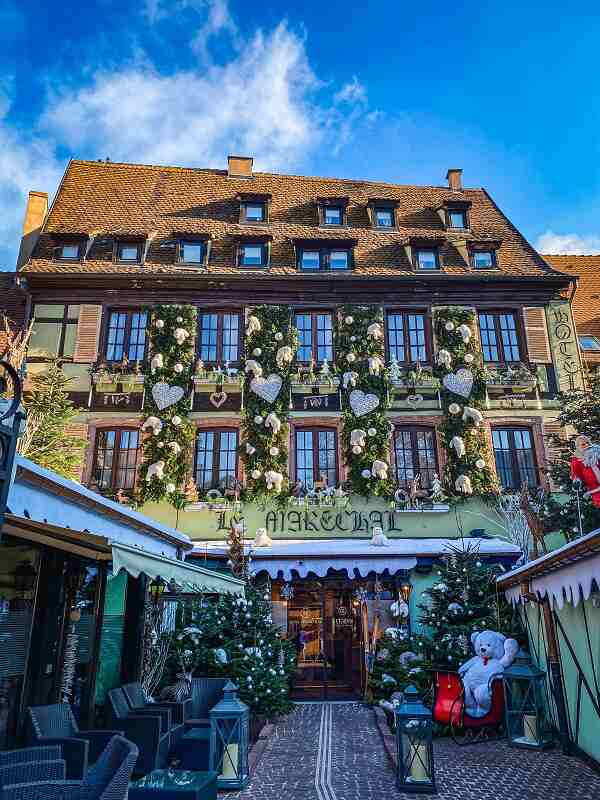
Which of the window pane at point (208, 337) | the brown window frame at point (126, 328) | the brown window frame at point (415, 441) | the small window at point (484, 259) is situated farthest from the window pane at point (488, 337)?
the brown window frame at point (126, 328)

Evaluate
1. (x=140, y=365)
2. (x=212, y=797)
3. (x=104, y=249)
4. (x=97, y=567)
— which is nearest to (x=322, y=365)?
(x=140, y=365)

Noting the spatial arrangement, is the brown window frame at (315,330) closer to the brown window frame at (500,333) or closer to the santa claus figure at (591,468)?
the brown window frame at (500,333)

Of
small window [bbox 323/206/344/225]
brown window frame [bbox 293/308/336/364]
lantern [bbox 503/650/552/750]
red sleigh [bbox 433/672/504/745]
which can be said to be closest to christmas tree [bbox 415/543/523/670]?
red sleigh [bbox 433/672/504/745]

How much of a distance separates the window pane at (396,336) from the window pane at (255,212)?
207 inches

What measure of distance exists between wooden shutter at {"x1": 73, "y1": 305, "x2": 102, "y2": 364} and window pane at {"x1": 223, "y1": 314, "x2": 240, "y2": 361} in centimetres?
319

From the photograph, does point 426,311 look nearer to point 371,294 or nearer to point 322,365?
point 371,294

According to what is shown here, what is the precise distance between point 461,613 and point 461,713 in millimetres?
1897

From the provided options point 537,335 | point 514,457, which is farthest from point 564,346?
point 514,457

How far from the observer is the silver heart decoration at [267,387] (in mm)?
14836

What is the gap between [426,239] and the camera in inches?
653

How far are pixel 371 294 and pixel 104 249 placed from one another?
7466 mm

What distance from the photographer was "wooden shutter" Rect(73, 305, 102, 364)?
1494 centimetres

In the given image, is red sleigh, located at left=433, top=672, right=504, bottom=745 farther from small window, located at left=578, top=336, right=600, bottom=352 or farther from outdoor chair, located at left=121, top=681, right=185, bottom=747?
small window, located at left=578, top=336, right=600, bottom=352

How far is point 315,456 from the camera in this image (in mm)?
14680
